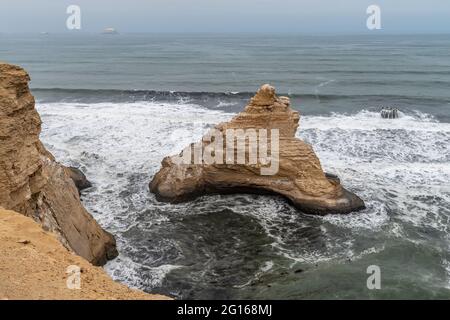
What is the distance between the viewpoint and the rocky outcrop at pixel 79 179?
754 inches

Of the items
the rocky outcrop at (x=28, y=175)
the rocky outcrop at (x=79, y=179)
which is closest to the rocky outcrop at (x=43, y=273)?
the rocky outcrop at (x=28, y=175)

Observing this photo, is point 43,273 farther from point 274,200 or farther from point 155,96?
point 155,96

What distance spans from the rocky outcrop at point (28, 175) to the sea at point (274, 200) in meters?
2.16

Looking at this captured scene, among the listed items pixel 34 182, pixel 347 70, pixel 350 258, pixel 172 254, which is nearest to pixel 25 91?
pixel 34 182

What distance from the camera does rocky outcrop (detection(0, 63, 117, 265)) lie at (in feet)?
33.1

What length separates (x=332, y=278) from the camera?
522 inches

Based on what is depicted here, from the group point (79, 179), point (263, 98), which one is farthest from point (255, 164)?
point (79, 179)

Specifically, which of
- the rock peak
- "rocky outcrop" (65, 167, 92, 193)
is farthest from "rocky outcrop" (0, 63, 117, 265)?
the rock peak

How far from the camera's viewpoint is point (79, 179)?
19.2m

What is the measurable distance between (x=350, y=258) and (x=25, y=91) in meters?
9.85

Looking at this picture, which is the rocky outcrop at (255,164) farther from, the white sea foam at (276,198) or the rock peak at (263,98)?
the white sea foam at (276,198)

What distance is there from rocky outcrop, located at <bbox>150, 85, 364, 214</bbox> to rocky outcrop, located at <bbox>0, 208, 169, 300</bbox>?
10.6m

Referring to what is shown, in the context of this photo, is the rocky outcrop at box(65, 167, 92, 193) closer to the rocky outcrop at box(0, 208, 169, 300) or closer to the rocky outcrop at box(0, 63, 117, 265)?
the rocky outcrop at box(0, 63, 117, 265)

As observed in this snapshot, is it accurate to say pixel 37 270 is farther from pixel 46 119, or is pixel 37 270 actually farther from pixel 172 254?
pixel 46 119
